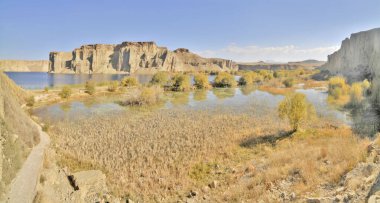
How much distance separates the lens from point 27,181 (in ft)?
28.9

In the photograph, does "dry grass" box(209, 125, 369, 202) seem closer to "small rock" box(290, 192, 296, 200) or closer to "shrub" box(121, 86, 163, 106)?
"small rock" box(290, 192, 296, 200)

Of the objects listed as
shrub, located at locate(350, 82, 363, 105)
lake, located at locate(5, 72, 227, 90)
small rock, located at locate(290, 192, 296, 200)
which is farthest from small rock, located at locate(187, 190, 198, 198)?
lake, located at locate(5, 72, 227, 90)

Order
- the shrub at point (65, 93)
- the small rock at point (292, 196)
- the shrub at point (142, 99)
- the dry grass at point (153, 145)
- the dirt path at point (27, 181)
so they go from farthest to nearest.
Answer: the shrub at point (65, 93), the shrub at point (142, 99), the dry grass at point (153, 145), the small rock at point (292, 196), the dirt path at point (27, 181)

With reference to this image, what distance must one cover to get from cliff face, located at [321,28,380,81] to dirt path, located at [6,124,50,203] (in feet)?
152

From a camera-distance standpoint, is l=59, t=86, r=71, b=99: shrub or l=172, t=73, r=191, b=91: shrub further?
l=172, t=73, r=191, b=91: shrub

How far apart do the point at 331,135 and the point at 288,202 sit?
1056cm

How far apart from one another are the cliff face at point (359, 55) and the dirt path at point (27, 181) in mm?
46349

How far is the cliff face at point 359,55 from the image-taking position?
49.1m

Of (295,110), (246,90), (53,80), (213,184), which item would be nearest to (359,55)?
(246,90)

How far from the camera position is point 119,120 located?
25094 millimetres

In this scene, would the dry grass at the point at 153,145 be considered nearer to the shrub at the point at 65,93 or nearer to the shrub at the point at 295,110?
the shrub at the point at 295,110

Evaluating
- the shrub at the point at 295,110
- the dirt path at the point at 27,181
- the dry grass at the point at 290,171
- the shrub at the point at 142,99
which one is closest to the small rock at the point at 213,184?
the dry grass at the point at 290,171

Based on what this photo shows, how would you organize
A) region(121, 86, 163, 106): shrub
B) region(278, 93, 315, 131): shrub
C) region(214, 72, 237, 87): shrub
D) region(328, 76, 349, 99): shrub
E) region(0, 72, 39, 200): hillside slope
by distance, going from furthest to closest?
1. region(214, 72, 237, 87): shrub
2. region(328, 76, 349, 99): shrub
3. region(121, 86, 163, 106): shrub
4. region(278, 93, 315, 131): shrub
5. region(0, 72, 39, 200): hillside slope

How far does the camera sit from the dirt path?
25.6 feet
